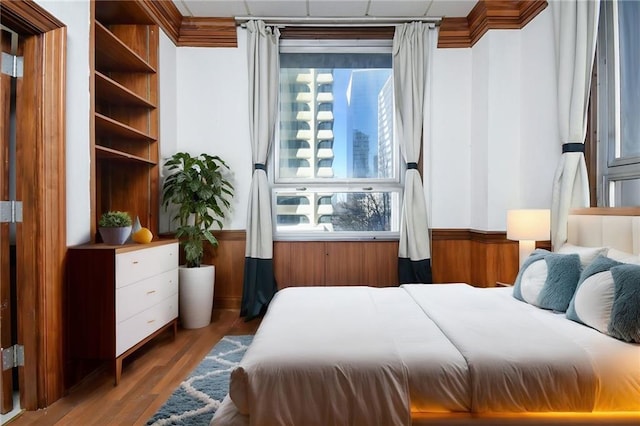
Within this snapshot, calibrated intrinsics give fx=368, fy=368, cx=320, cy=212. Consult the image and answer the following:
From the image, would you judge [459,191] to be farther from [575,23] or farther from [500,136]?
[575,23]

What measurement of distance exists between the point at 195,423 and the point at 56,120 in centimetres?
181

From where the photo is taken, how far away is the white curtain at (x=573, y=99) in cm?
266

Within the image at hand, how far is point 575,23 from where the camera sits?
274cm

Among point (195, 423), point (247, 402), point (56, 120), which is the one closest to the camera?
point (247, 402)

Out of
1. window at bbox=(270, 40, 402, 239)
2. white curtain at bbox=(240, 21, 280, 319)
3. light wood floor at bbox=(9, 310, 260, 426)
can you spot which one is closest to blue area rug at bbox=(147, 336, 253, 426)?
light wood floor at bbox=(9, 310, 260, 426)

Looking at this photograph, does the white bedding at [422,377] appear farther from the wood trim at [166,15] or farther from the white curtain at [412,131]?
the wood trim at [166,15]

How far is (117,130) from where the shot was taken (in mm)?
2926

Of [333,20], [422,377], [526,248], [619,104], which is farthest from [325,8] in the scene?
[422,377]

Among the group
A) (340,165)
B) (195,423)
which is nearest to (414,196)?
(340,165)

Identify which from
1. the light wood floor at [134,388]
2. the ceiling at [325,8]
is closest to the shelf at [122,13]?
the ceiling at [325,8]

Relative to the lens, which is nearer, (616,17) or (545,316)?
(545,316)

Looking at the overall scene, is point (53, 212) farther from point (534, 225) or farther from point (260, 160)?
point (534, 225)

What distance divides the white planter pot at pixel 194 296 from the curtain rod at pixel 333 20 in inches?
96.4

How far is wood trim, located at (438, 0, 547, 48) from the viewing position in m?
3.23
